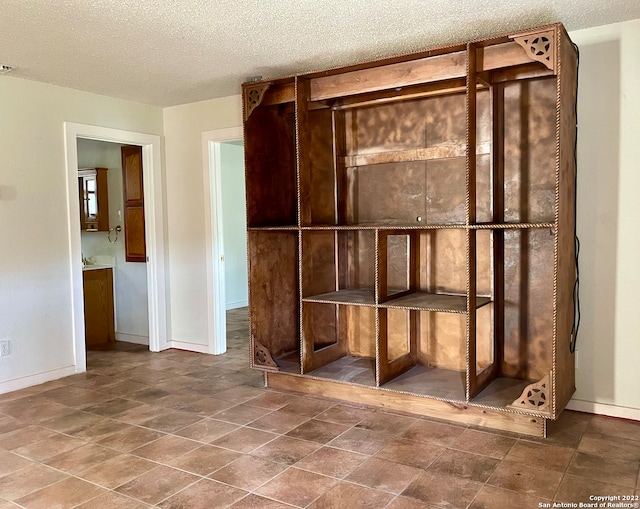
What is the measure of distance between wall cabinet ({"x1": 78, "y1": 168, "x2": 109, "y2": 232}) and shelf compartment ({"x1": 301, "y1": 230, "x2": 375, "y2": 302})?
298 centimetres

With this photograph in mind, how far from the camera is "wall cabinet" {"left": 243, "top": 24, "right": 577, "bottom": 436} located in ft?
10.1

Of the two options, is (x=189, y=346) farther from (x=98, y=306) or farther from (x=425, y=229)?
(x=425, y=229)

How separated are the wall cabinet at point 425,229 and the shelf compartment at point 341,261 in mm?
13

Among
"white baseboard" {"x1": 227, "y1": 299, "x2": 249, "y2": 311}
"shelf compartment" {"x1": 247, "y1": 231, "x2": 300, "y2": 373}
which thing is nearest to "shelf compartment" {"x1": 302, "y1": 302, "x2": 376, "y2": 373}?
"shelf compartment" {"x1": 247, "y1": 231, "x2": 300, "y2": 373}

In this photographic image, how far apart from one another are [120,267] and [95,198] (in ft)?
2.70

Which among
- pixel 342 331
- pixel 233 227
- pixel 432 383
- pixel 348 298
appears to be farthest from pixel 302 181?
pixel 233 227

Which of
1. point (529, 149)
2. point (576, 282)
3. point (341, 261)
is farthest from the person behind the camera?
point (341, 261)

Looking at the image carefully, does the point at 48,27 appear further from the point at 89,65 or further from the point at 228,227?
the point at 228,227

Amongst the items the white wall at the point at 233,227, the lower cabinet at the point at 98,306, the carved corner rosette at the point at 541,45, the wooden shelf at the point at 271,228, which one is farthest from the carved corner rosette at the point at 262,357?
the white wall at the point at 233,227

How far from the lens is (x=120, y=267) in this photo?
5.82 meters

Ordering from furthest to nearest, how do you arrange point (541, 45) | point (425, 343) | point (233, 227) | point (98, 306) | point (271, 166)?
point (233, 227) → point (98, 306) → point (271, 166) → point (425, 343) → point (541, 45)

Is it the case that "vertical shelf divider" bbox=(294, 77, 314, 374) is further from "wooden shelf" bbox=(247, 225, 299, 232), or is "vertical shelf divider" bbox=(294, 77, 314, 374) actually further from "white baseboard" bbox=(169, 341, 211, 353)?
"white baseboard" bbox=(169, 341, 211, 353)

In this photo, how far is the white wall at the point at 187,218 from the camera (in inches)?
201

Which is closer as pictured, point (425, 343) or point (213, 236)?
point (425, 343)
